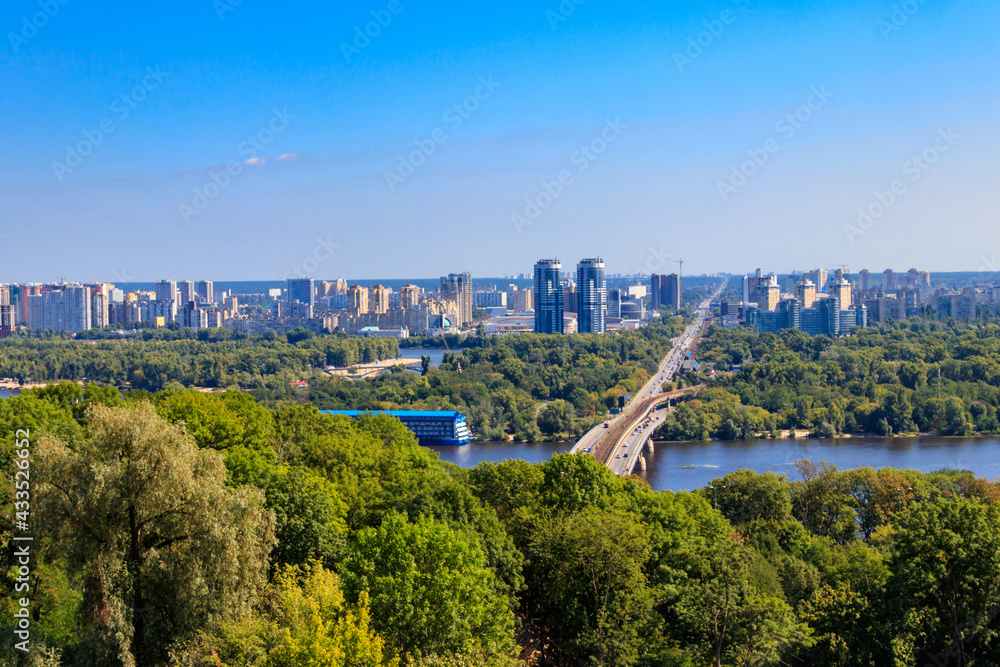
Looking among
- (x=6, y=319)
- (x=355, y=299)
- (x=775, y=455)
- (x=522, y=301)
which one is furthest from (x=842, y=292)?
(x=6, y=319)

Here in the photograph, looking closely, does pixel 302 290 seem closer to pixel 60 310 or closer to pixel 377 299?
pixel 377 299

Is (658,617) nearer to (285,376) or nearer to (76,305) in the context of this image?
(285,376)

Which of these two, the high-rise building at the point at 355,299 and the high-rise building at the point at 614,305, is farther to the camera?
the high-rise building at the point at 614,305

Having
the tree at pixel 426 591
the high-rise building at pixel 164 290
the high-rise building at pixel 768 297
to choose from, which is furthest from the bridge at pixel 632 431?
the high-rise building at pixel 164 290

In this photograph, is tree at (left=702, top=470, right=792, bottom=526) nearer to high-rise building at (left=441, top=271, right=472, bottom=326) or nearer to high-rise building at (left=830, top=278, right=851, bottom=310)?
high-rise building at (left=830, top=278, right=851, bottom=310)

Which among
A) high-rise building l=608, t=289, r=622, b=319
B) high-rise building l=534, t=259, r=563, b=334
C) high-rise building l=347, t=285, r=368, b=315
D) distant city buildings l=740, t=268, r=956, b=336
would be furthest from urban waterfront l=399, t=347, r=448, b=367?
high-rise building l=608, t=289, r=622, b=319

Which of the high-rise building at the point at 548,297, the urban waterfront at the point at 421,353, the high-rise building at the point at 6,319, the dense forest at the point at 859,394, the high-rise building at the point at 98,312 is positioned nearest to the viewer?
the dense forest at the point at 859,394

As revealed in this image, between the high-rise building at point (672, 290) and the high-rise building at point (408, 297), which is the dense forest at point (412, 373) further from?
the high-rise building at point (672, 290)
